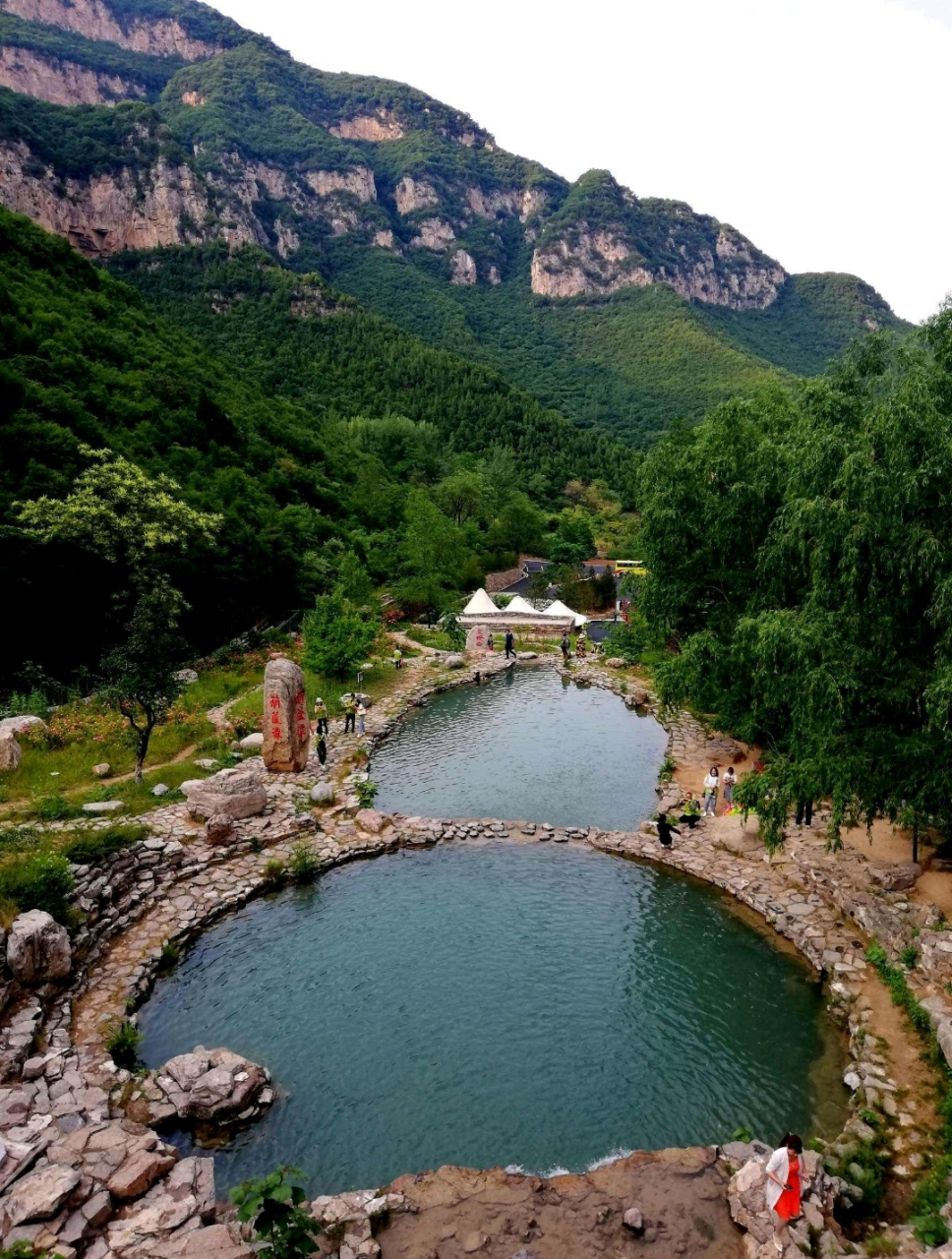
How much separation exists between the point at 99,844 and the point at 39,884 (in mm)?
2018

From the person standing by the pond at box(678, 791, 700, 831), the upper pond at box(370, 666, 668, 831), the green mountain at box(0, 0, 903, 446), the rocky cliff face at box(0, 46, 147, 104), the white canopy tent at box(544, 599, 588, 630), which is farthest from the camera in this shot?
the rocky cliff face at box(0, 46, 147, 104)

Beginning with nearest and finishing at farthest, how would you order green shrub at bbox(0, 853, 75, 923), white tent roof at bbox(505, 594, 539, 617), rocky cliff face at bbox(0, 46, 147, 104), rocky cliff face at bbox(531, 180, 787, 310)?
green shrub at bbox(0, 853, 75, 923) < white tent roof at bbox(505, 594, 539, 617) < rocky cliff face at bbox(0, 46, 147, 104) < rocky cliff face at bbox(531, 180, 787, 310)

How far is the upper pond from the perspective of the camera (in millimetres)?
19625

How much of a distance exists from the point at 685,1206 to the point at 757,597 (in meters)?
11.5

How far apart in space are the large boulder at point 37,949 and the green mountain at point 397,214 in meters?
83.8

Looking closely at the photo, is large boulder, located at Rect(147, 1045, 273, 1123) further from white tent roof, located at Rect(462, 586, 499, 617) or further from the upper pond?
white tent roof, located at Rect(462, 586, 499, 617)

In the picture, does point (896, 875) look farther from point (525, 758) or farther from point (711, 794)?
point (525, 758)

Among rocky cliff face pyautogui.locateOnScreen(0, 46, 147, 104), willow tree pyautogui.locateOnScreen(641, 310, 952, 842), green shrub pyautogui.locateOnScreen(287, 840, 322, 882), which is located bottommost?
green shrub pyautogui.locateOnScreen(287, 840, 322, 882)

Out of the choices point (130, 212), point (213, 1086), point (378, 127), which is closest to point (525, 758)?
point (213, 1086)

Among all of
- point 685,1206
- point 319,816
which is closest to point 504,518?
point 319,816

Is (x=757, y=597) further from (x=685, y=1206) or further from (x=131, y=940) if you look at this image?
(x=131, y=940)

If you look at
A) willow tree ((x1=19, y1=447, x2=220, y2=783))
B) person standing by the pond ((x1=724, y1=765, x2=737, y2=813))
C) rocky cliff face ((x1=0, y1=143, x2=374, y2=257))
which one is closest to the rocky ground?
person standing by the pond ((x1=724, y1=765, x2=737, y2=813))

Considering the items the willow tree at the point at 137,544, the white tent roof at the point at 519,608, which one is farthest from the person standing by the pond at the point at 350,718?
the white tent roof at the point at 519,608

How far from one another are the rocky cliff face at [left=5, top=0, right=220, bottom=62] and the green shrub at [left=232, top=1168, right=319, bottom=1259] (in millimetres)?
225023
